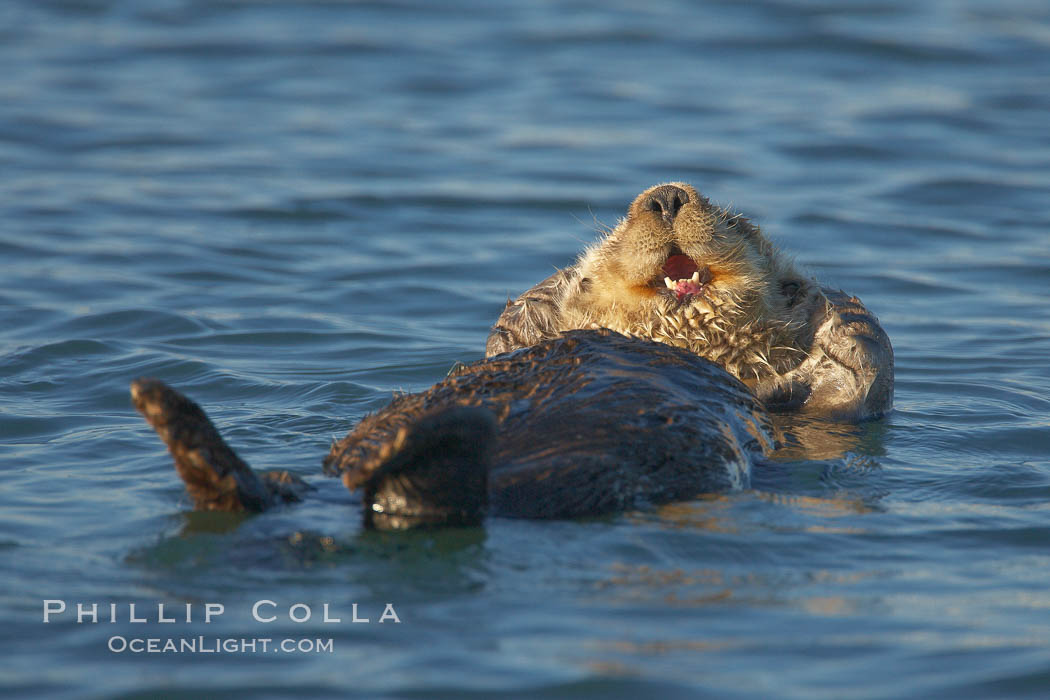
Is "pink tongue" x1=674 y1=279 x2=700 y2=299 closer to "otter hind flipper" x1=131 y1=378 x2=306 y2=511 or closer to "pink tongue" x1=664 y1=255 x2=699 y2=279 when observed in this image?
"pink tongue" x1=664 y1=255 x2=699 y2=279

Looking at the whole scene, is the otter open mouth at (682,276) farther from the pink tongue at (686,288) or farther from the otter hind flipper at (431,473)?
the otter hind flipper at (431,473)

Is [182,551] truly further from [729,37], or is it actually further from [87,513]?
[729,37]

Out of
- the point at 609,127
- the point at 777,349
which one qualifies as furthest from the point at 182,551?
the point at 609,127

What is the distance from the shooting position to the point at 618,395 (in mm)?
3699

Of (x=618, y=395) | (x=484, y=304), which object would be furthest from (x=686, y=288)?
(x=484, y=304)

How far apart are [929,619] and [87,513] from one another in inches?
89.8

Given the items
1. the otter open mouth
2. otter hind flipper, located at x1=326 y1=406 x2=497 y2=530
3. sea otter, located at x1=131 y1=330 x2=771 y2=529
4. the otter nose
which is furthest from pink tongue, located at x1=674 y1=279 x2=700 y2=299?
otter hind flipper, located at x1=326 y1=406 x2=497 y2=530

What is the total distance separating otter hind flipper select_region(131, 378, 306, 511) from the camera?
9.80 feet

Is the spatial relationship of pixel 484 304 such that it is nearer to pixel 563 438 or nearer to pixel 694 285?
pixel 694 285

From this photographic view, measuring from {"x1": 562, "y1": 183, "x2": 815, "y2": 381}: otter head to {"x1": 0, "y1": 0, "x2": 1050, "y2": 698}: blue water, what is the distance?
439mm

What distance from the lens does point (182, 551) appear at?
3174 millimetres

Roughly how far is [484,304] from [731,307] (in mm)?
3109

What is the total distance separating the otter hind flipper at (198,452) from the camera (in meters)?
2.99

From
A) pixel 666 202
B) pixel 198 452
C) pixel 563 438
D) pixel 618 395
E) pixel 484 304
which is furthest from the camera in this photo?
pixel 484 304
